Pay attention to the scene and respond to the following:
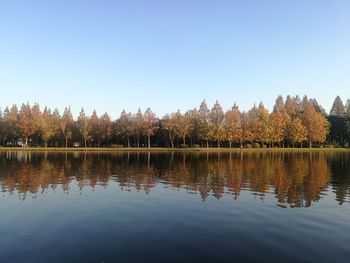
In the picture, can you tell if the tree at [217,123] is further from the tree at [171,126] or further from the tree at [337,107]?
the tree at [337,107]

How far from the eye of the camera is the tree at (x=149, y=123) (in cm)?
13600

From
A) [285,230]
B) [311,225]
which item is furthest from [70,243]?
[311,225]

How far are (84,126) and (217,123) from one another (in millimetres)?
55527

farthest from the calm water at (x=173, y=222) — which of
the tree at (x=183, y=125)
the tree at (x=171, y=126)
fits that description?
the tree at (x=171, y=126)

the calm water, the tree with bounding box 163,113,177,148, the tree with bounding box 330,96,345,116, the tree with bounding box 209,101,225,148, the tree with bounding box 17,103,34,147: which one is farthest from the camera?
the tree with bounding box 330,96,345,116

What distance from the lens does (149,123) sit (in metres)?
137

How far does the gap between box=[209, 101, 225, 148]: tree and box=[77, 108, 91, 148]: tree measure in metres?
52.2

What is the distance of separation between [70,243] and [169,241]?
4719 millimetres

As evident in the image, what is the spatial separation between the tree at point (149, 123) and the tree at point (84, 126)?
24.5m

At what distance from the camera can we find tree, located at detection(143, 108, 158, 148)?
136000 mm

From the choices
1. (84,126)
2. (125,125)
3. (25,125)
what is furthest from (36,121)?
(125,125)

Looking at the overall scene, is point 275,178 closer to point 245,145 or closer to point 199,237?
point 199,237

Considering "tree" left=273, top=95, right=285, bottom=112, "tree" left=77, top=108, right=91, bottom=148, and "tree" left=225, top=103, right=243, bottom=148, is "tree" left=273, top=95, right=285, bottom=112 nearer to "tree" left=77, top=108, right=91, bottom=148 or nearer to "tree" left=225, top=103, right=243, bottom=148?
"tree" left=225, top=103, right=243, bottom=148

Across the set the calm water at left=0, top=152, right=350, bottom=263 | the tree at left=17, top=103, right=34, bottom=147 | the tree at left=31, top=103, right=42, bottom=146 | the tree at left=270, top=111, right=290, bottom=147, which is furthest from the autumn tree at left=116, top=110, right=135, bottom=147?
the calm water at left=0, top=152, right=350, bottom=263
